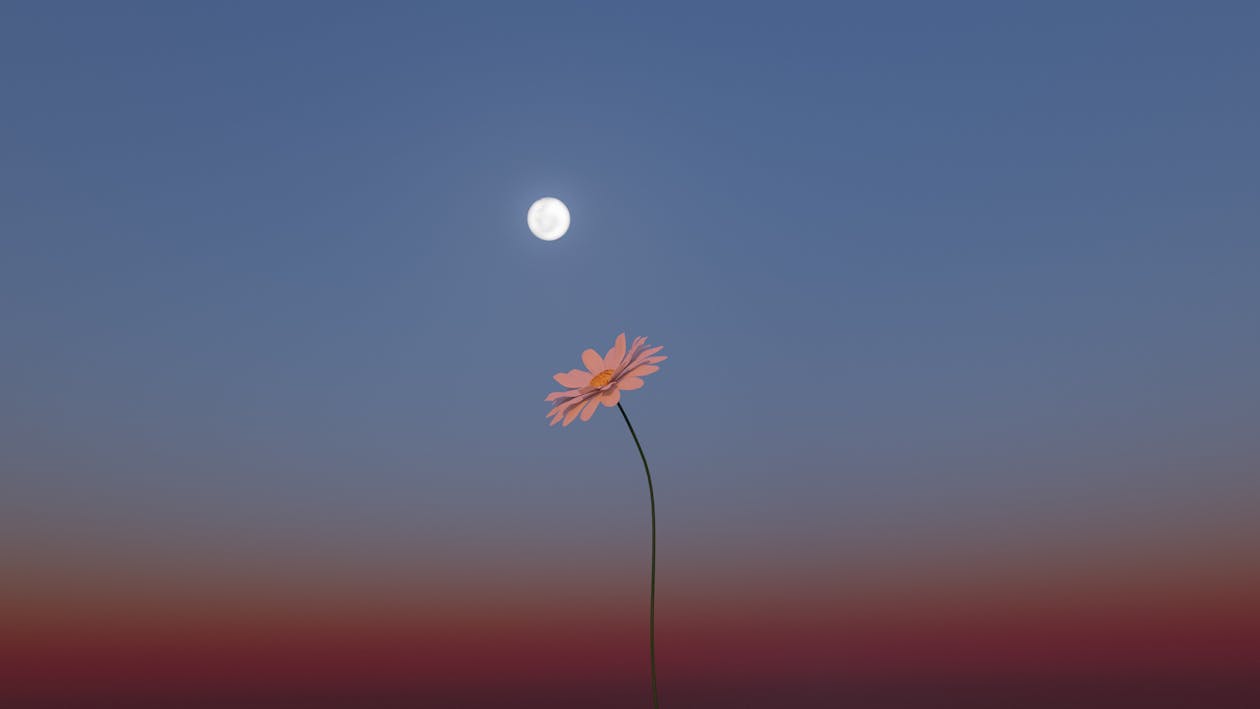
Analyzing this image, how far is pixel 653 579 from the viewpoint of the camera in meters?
2.96

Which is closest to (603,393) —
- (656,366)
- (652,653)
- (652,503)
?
(656,366)

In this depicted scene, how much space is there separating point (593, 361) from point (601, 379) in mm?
360

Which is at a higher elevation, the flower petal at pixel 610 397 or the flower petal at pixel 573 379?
the flower petal at pixel 573 379

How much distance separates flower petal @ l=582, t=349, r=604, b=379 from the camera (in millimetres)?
4688

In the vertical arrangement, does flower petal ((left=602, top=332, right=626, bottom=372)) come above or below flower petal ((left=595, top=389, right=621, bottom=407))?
above

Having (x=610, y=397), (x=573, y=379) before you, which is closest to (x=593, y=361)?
(x=573, y=379)

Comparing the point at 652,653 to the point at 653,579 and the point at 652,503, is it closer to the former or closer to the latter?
the point at 653,579

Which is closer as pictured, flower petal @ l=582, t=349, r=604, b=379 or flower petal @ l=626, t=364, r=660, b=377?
flower petal @ l=626, t=364, r=660, b=377

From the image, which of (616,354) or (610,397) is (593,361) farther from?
(610,397)

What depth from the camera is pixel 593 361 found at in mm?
4801

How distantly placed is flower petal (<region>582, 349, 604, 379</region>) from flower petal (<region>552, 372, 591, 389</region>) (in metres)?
0.04

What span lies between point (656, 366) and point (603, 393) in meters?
0.26

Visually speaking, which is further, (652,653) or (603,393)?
(603,393)

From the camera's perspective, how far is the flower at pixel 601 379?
13.6 feet
